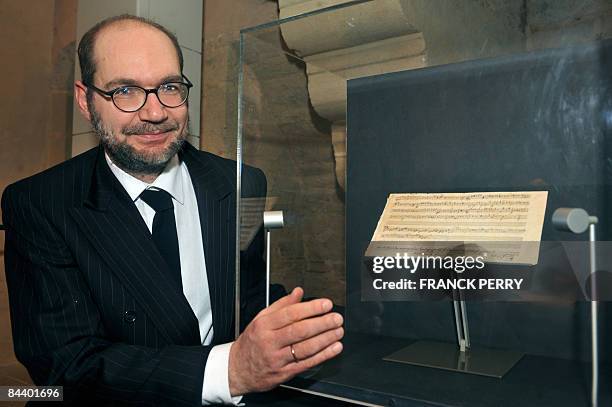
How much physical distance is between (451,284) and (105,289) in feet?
2.60

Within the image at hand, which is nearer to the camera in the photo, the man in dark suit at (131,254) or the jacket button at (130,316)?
the man in dark suit at (131,254)

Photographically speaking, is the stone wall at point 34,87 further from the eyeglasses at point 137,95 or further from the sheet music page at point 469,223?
the sheet music page at point 469,223

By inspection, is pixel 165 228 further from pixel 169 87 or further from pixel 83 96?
pixel 83 96

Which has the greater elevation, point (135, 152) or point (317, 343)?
point (135, 152)

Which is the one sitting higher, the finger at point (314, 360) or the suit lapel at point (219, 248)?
the suit lapel at point (219, 248)

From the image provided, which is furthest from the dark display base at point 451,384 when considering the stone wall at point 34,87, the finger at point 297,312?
the stone wall at point 34,87

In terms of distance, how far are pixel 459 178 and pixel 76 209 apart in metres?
0.89

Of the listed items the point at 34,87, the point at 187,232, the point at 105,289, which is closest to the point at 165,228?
the point at 187,232

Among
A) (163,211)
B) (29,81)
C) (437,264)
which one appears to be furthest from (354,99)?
(29,81)

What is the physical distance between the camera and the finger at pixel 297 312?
853 millimetres

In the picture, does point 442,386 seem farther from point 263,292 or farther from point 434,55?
point 434,55

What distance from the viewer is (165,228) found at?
1313 millimetres

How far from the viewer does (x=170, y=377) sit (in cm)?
104

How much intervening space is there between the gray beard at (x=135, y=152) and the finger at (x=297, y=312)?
2.04 ft
